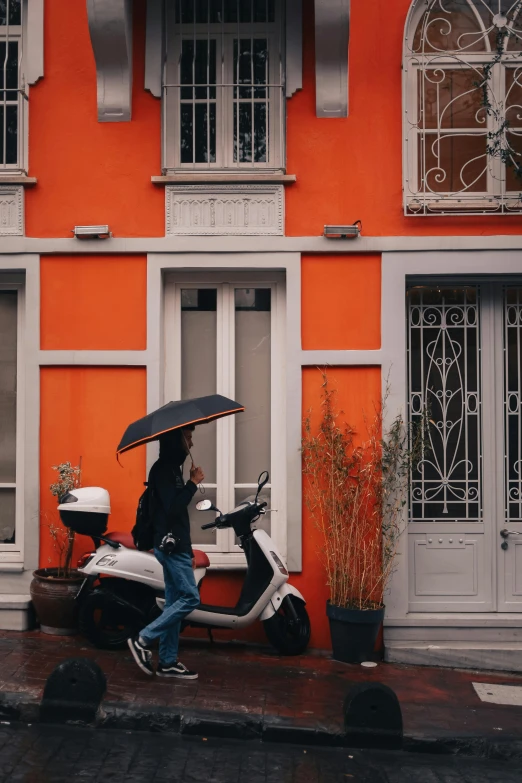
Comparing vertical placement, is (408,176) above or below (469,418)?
above

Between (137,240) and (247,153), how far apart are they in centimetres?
127

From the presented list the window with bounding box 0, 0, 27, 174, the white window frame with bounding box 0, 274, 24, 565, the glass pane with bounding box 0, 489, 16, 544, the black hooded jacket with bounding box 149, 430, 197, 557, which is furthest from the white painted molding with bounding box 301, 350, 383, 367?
the window with bounding box 0, 0, 27, 174

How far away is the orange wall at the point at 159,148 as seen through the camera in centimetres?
821

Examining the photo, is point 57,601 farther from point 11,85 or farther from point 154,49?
point 154,49

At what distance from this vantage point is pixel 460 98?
27.1ft

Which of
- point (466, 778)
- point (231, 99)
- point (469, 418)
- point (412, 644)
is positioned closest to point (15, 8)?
point (231, 99)

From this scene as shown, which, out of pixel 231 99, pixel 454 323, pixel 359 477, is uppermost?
pixel 231 99

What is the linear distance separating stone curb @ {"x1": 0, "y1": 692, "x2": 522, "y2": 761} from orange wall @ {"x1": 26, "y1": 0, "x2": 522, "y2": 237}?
408 cm

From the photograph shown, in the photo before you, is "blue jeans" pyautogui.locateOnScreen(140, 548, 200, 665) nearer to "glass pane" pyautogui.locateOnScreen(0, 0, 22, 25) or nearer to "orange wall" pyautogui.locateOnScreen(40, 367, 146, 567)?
"orange wall" pyautogui.locateOnScreen(40, 367, 146, 567)

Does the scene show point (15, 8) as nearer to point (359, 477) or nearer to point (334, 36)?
point (334, 36)

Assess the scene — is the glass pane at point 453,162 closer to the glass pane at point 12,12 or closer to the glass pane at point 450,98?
the glass pane at point 450,98

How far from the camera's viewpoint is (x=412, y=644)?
8.01 meters

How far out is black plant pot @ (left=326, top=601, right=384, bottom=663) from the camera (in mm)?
7605

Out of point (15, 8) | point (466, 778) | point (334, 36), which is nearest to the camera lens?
point (466, 778)
